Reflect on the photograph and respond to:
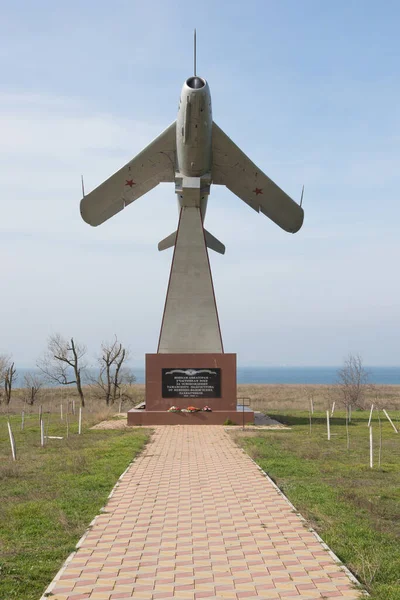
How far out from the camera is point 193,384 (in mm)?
20547

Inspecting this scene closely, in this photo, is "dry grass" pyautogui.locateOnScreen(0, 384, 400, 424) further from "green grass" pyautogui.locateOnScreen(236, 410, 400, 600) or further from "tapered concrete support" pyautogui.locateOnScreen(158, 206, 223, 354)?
"green grass" pyautogui.locateOnScreen(236, 410, 400, 600)

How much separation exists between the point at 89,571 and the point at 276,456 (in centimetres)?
778

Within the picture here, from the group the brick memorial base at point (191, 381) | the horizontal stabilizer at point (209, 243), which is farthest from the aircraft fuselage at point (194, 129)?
the brick memorial base at point (191, 381)

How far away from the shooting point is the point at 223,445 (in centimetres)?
1491

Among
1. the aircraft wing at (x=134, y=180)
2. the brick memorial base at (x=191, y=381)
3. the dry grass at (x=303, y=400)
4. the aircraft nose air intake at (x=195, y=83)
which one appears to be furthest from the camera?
the dry grass at (x=303, y=400)

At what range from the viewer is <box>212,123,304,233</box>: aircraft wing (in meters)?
21.4

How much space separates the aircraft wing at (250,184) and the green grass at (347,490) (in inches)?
316

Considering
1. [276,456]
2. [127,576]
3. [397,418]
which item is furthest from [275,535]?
[397,418]

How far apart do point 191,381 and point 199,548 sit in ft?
46.3

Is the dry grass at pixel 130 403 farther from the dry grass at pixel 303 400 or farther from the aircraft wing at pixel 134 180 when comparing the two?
the aircraft wing at pixel 134 180

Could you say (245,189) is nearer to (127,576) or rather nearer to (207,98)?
(207,98)

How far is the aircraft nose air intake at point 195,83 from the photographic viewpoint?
60.4 ft

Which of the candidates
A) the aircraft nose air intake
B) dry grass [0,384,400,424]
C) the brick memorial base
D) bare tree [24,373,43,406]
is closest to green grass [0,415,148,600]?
the brick memorial base

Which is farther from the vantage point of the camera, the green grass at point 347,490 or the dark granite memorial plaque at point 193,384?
the dark granite memorial plaque at point 193,384
